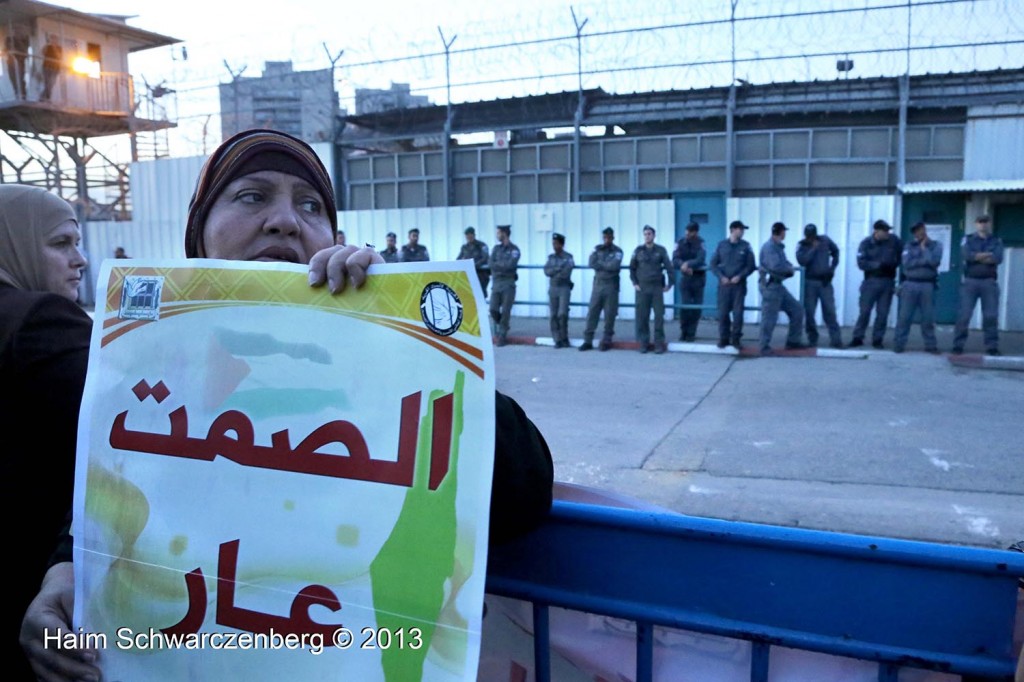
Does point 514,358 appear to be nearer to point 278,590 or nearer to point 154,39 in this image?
point 278,590

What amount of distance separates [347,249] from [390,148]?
15.5 metres

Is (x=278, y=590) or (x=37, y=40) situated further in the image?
(x=37, y=40)

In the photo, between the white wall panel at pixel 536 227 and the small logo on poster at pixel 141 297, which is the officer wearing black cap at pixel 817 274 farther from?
the small logo on poster at pixel 141 297

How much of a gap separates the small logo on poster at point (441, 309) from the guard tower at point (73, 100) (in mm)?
18982

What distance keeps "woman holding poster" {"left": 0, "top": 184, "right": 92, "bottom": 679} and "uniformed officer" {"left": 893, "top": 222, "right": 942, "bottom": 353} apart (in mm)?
9985

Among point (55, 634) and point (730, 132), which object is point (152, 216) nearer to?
Result: point (730, 132)

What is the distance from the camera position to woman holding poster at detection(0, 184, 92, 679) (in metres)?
1.40

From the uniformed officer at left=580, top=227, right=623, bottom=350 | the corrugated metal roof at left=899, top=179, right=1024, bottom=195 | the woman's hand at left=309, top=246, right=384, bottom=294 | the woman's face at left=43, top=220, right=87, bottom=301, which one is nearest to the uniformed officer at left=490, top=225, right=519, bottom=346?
the uniformed officer at left=580, top=227, right=623, bottom=350

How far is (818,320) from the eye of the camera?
1216cm

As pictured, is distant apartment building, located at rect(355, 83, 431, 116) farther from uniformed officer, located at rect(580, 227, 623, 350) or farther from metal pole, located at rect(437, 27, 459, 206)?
uniformed officer, located at rect(580, 227, 623, 350)

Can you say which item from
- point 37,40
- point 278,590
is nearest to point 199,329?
point 278,590

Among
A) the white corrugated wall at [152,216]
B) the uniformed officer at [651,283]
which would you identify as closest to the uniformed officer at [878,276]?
the uniformed officer at [651,283]

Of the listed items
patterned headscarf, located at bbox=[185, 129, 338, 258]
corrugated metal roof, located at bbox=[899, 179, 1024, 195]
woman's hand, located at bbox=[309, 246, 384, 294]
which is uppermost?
corrugated metal roof, located at bbox=[899, 179, 1024, 195]

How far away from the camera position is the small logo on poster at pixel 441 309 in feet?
3.61
